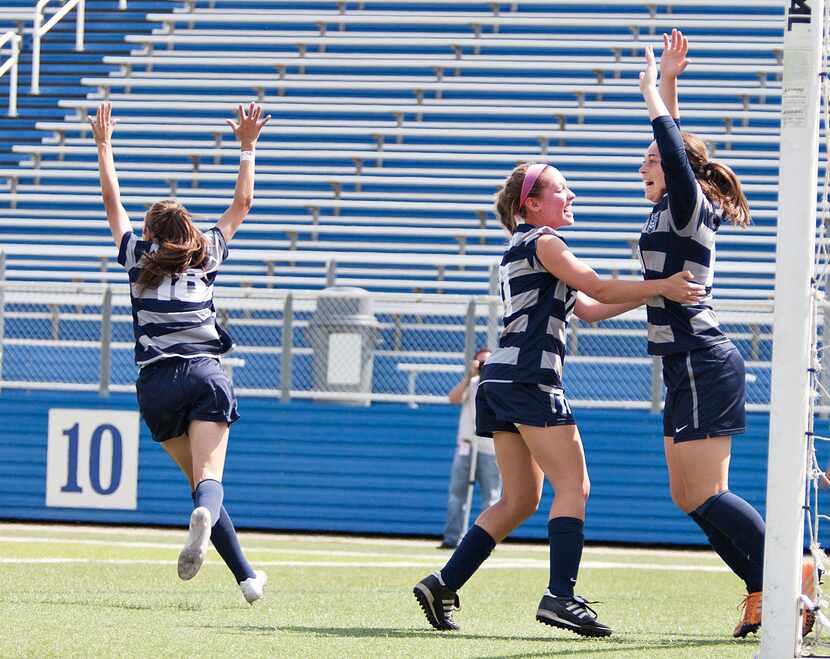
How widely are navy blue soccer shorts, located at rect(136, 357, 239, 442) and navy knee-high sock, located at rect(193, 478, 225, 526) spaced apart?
27 cm

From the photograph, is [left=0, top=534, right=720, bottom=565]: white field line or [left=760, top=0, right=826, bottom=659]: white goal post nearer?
[left=760, top=0, right=826, bottom=659]: white goal post

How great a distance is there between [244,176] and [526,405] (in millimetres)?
1714

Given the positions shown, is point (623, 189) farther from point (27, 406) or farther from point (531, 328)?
point (531, 328)

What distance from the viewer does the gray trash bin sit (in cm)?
1332

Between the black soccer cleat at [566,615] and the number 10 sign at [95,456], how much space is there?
904cm

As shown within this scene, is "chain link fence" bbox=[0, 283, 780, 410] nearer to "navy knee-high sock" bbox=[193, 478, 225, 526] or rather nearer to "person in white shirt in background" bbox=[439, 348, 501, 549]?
"person in white shirt in background" bbox=[439, 348, 501, 549]

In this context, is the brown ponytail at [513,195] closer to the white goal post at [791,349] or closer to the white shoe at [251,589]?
the white goal post at [791,349]

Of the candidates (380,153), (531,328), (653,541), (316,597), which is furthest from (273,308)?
(531,328)

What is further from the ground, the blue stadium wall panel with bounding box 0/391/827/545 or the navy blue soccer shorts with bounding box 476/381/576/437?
the navy blue soccer shorts with bounding box 476/381/576/437

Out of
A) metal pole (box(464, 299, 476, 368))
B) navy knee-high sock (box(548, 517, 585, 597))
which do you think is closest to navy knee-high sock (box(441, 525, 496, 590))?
navy knee-high sock (box(548, 517, 585, 597))

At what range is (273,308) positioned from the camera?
44.8 feet

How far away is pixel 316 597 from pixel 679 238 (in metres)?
2.87

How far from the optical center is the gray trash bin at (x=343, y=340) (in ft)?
43.7

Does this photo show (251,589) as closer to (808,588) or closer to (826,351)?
(808,588)
